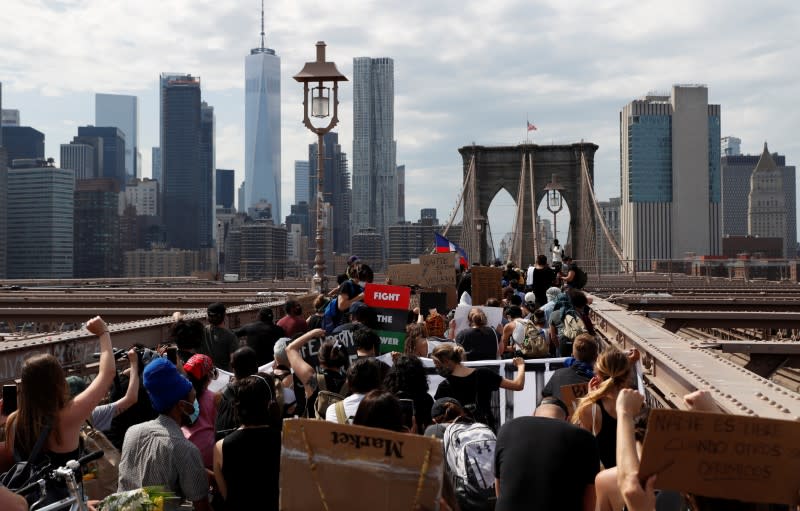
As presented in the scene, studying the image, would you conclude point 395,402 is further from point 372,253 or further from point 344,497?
point 372,253

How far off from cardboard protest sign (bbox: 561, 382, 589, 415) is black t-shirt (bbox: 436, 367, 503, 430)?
0.47 meters

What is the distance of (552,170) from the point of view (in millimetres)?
68875

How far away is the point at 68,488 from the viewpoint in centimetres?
373

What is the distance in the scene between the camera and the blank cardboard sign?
315 cm

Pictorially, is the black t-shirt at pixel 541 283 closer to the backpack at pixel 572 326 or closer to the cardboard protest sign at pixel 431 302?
the cardboard protest sign at pixel 431 302

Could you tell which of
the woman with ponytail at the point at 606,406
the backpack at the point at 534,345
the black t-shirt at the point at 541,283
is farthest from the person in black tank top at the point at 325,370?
the black t-shirt at the point at 541,283

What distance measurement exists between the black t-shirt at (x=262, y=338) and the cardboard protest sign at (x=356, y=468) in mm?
4409

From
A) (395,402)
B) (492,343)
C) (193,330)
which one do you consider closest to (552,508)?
(395,402)

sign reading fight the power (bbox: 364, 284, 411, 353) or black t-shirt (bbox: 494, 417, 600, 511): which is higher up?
sign reading fight the power (bbox: 364, 284, 411, 353)

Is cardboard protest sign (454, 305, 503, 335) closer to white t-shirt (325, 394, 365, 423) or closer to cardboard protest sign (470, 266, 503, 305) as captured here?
cardboard protest sign (470, 266, 503, 305)

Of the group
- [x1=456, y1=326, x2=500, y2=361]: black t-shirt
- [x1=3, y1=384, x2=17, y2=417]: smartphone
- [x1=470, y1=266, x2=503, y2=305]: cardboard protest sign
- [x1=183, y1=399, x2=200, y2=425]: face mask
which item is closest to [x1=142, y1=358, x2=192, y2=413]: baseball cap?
[x1=183, y1=399, x2=200, y2=425]: face mask

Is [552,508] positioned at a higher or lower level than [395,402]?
lower

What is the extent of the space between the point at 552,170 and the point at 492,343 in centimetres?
6194

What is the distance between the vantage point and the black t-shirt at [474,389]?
557 centimetres
